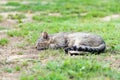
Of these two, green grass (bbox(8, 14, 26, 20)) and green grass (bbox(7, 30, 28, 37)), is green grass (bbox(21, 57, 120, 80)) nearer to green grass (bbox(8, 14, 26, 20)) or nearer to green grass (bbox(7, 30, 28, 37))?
green grass (bbox(7, 30, 28, 37))

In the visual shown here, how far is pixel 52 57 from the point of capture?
793 centimetres

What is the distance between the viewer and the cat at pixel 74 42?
26.3 ft

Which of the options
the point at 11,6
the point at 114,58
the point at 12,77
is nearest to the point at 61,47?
the point at 114,58

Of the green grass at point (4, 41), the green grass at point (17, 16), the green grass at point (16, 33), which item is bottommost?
the green grass at point (17, 16)

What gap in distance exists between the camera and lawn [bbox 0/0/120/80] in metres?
6.80

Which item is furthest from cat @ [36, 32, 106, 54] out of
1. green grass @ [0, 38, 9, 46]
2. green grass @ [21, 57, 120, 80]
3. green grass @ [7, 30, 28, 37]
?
green grass @ [7, 30, 28, 37]

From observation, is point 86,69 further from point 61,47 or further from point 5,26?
point 5,26

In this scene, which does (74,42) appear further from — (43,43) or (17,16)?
(17,16)

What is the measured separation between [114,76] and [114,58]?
113 centimetres

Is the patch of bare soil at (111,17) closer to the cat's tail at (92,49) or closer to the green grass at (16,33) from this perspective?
the green grass at (16,33)

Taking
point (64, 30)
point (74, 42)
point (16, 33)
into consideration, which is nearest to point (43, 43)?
point (74, 42)

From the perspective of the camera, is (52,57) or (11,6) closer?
(52,57)

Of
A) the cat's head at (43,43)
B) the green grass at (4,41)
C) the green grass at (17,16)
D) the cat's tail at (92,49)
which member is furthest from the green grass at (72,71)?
the green grass at (17,16)

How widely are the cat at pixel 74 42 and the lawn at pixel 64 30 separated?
181 millimetres
